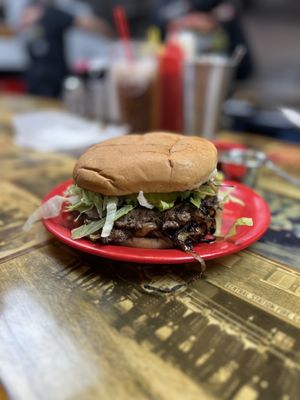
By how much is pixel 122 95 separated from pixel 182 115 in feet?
1.13

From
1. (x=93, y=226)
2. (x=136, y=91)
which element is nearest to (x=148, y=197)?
(x=93, y=226)

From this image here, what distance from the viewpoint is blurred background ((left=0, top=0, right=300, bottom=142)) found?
1.90 metres

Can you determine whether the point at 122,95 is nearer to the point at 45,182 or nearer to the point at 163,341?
the point at 45,182

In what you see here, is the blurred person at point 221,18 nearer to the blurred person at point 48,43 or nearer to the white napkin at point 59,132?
the blurred person at point 48,43

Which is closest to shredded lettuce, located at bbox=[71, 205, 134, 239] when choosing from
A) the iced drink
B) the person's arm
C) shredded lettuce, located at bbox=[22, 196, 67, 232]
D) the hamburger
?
the hamburger

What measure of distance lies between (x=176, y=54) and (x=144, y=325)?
1.53m

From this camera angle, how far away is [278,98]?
339 cm

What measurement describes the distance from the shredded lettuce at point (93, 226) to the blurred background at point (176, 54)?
3.75ft

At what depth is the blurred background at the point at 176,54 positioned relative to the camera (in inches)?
74.9

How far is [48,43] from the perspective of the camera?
4.48 metres

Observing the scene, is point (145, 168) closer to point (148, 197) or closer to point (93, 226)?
point (148, 197)

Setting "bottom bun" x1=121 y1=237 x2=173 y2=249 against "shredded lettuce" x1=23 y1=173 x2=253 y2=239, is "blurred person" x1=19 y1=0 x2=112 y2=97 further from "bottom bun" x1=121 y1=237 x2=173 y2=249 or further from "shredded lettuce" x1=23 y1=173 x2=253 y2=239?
"bottom bun" x1=121 y1=237 x2=173 y2=249

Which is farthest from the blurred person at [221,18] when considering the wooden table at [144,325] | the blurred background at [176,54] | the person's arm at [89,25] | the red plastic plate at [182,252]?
the wooden table at [144,325]

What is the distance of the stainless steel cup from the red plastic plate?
0.93 m
